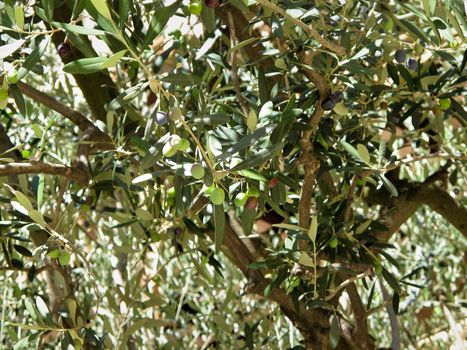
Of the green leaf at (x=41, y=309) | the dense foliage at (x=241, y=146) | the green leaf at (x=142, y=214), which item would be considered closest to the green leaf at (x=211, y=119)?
the dense foliage at (x=241, y=146)

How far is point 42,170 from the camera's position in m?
1.33

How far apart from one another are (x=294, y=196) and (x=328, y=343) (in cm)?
34

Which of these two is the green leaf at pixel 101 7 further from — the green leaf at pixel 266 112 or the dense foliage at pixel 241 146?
the green leaf at pixel 266 112

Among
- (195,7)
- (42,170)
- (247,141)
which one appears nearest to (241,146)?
(247,141)

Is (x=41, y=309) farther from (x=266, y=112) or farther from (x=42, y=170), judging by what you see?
(x=266, y=112)

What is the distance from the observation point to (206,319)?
2.29 metres

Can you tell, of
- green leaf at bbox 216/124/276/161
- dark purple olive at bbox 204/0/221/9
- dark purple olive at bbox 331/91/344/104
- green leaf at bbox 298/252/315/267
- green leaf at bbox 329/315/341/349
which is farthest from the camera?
green leaf at bbox 329/315/341/349

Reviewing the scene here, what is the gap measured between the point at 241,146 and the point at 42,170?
0.46 meters

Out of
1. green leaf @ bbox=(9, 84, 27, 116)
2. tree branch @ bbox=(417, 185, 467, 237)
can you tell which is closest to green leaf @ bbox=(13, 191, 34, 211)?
green leaf @ bbox=(9, 84, 27, 116)

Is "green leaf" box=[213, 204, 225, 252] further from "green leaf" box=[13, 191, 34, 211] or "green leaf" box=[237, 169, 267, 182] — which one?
"green leaf" box=[13, 191, 34, 211]

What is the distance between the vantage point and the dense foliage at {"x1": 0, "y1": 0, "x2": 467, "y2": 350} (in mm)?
1063

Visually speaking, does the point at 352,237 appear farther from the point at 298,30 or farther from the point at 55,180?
the point at 55,180

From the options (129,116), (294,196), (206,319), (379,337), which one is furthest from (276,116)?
(379,337)

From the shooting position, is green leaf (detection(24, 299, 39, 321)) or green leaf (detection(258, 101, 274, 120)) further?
green leaf (detection(24, 299, 39, 321))
